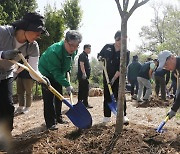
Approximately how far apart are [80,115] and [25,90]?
2.91 m

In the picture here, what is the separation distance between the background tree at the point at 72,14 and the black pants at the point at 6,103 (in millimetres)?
11956

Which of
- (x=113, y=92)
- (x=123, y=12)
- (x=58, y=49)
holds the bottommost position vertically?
(x=113, y=92)

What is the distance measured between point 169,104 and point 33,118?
3.99 meters

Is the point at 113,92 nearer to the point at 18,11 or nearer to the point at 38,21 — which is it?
the point at 38,21

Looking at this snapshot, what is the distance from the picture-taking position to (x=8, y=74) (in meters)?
3.40

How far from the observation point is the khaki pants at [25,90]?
6363 mm

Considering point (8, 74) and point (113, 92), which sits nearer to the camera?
point (8, 74)

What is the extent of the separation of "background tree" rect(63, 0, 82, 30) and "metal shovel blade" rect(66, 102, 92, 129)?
1157cm

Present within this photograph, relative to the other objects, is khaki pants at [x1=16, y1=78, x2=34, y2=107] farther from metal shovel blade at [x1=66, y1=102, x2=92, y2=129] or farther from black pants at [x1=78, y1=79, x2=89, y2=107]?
metal shovel blade at [x1=66, y1=102, x2=92, y2=129]

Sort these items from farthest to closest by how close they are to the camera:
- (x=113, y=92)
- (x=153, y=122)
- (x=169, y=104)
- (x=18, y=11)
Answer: (x=18, y=11), (x=169, y=104), (x=153, y=122), (x=113, y=92)

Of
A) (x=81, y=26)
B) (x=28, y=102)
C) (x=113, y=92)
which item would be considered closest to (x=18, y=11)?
(x=81, y=26)

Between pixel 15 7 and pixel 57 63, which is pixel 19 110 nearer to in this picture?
pixel 57 63

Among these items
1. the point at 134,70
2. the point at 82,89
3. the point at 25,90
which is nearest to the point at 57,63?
the point at 25,90

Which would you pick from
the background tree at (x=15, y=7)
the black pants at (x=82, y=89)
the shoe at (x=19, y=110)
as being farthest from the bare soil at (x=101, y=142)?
the background tree at (x=15, y=7)
